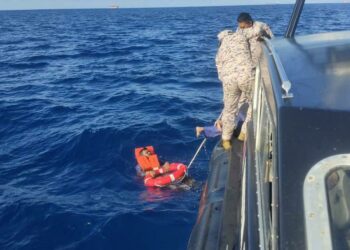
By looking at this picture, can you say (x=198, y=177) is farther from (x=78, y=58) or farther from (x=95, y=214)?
(x=78, y=58)

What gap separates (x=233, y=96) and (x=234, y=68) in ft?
1.18

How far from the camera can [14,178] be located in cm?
815

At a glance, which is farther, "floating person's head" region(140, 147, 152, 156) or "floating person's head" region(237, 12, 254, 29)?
"floating person's head" region(140, 147, 152, 156)

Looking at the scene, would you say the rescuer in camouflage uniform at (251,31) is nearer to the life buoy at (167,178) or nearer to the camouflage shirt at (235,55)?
the camouflage shirt at (235,55)

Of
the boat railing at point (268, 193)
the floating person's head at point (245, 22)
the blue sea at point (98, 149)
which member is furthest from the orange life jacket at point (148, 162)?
the boat railing at point (268, 193)

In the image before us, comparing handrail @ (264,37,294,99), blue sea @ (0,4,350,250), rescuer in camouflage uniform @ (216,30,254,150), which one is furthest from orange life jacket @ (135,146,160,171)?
handrail @ (264,37,294,99)

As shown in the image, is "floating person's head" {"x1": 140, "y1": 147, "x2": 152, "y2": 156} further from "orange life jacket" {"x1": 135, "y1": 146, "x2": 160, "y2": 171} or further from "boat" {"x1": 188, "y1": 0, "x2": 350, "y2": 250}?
"boat" {"x1": 188, "y1": 0, "x2": 350, "y2": 250}

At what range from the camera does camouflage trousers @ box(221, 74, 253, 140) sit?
5.14m

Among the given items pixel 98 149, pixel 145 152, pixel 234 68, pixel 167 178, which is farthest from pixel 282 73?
pixel 98 149

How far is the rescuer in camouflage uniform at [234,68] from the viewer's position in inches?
201

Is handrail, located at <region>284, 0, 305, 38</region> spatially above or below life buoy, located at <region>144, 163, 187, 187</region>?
above

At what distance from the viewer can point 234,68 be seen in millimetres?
5152

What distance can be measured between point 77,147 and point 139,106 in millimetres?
3538

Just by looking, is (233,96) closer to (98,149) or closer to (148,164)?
(148,164)
